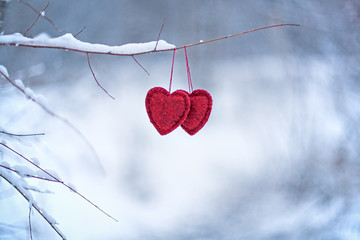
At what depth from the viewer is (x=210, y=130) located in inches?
36.4

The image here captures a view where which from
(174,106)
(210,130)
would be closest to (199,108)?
(174,106)

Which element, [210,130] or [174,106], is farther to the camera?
[210,130]

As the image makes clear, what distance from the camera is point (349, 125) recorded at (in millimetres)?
911

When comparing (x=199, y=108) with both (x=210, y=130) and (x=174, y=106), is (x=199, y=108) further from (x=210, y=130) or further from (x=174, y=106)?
(x=210, y=130)

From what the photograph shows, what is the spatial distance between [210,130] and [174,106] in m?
0.38

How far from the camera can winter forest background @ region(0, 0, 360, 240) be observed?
0.84 meters

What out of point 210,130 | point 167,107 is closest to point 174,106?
point 167,107

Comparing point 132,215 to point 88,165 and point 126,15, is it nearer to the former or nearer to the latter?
point 88,165

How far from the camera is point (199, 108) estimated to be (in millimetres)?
575

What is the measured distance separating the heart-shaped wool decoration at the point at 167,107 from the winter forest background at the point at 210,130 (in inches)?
12.8

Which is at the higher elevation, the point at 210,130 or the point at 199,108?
the point at 210,130

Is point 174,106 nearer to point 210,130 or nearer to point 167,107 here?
point 167,107

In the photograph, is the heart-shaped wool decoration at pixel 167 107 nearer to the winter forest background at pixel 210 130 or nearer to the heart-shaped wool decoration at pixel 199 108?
the heart-shaped wool decoration at pixel 199 108

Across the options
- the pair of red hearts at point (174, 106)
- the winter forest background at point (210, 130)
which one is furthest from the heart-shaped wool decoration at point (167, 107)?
the winter forest background at point (210, 130)
